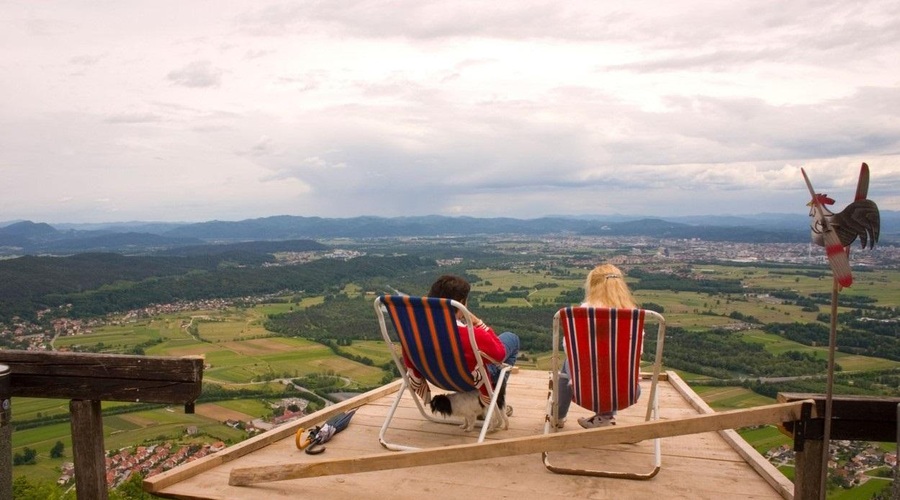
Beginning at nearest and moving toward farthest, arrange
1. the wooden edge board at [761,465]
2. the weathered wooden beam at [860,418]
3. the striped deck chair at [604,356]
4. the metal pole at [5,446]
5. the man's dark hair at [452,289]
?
the weathered wooden beam at [860,418], the metal pole at [5,446], the wooden edge board at [761,465], the striped deck chair at [604,356], the man's dark hair at [452,289]

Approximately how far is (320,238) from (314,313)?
108772 mm

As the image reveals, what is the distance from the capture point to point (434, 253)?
83.1m

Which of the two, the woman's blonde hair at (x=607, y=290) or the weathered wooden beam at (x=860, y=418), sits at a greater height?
the woman's blonde hair at (x=607, y=290)

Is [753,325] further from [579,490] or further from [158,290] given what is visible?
[158,290]

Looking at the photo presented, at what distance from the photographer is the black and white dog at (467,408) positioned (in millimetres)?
3611

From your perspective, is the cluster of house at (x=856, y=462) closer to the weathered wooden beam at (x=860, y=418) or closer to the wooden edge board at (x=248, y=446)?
the wooden edge board at (x=248, y=446)

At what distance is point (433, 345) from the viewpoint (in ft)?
10.4

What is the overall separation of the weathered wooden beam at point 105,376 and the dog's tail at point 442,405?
147 cm

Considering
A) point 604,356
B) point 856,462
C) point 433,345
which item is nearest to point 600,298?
point 604,356

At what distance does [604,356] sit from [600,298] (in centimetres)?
48

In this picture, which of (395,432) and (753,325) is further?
(753,325)

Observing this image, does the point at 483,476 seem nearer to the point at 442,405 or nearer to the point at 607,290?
the point at 442,405

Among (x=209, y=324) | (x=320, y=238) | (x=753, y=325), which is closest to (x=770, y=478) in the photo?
(x=753, y=325)

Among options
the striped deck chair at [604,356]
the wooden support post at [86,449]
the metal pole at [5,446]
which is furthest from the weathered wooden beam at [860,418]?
the metal pole at [5,446]
